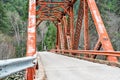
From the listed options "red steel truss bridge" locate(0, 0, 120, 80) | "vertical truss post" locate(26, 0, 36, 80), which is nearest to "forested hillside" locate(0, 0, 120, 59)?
"red steel truss bridge" locate(0, 0, 120, 80)

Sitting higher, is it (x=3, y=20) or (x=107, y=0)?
(x=107, y=0)

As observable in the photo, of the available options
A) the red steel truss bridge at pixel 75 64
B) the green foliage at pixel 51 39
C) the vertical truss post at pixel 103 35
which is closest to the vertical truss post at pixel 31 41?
the red steel truss bridge at pixel 75 64

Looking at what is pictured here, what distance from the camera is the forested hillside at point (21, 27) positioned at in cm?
4566

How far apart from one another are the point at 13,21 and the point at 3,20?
12.5m

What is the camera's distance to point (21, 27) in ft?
265

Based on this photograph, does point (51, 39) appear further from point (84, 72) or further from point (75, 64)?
point (84, 72)

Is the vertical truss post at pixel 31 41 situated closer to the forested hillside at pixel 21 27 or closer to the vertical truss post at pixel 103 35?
the vertical truss post at pixel 103 35

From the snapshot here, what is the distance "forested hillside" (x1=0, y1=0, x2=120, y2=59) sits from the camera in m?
45.7

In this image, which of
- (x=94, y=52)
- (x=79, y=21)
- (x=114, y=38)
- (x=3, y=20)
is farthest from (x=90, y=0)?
(x=3, y=20)

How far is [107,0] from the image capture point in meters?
64.6

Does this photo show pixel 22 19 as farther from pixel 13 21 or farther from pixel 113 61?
pixel 113 61

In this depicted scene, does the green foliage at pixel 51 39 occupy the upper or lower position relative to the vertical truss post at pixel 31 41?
upper

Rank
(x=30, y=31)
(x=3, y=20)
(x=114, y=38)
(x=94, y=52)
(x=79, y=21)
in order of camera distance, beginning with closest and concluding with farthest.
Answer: (x=30, y=31) < (x=94, y=52) < (x=79, y=21) < (x=114, y=38) < (x=3, y=20)

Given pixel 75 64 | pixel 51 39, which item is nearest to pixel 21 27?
pixel 51 39
